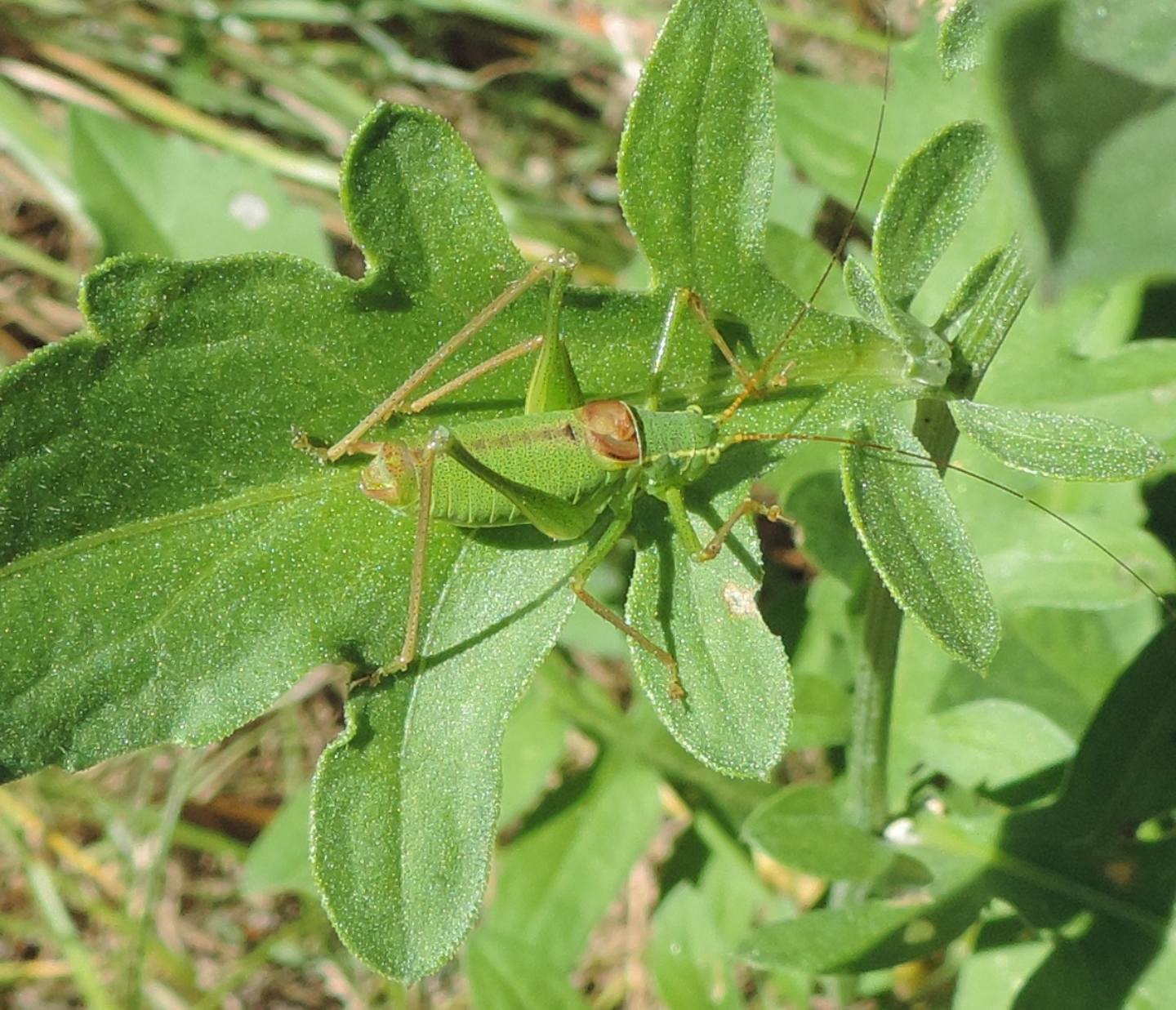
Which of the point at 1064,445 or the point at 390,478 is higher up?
the point at 1064,445

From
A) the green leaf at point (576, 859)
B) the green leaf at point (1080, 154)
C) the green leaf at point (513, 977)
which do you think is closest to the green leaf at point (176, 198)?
the green leaf at point (576, 859)

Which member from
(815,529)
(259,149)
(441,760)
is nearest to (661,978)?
(815,529)

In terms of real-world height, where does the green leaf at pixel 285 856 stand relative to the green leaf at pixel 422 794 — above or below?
below

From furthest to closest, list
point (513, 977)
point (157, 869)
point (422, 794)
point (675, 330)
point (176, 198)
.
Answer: point (157, 869) → point (176, 198) → point (513, 977) → point (675, 330) → point (422, 794)

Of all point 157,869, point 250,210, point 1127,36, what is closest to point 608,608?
point 1127,36

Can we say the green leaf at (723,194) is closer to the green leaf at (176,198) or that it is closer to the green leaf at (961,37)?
the green leaf at (961,37)

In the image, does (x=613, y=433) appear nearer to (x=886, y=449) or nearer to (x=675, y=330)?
(x=675, y=330)
